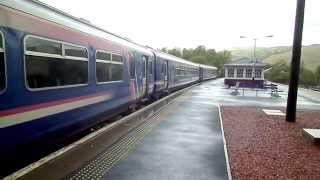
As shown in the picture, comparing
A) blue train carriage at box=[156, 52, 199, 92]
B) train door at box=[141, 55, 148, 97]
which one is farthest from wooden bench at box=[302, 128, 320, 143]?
blue train carriage at box=[156, 52, 199, 92]

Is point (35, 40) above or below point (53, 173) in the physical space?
above

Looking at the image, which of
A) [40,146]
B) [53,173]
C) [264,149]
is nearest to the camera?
[53,173]

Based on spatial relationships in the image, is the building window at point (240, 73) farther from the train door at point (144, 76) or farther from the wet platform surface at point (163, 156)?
the wet platform surface at point (163, 156)

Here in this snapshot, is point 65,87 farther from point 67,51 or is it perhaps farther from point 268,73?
point 268,73

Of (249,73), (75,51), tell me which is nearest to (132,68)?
(75,51)

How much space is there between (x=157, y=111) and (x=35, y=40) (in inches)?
339

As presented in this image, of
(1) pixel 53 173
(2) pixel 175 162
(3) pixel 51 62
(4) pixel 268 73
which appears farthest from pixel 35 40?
(4) pixel 268 73

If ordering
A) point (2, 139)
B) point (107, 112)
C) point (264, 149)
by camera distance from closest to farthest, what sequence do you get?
point (2, 139), point (264, 149), point (107, 112)

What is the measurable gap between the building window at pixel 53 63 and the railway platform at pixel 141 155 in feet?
4.32

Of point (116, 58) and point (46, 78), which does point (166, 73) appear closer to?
point (116, 58)

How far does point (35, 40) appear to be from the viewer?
6.41m

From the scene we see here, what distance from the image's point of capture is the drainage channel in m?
5.67

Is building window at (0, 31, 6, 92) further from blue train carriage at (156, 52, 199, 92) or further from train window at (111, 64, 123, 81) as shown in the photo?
blue train carriage at (156, 52, 199, 92)

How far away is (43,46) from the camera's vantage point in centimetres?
666
